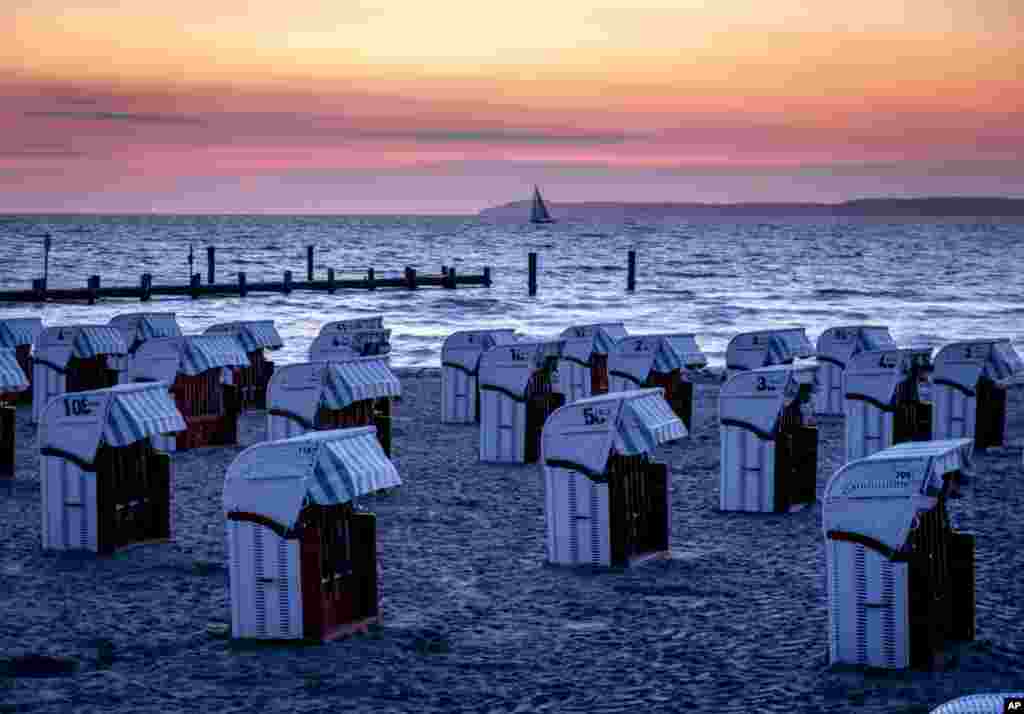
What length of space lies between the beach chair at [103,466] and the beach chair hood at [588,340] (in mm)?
12955

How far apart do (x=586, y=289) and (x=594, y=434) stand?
8158 cm

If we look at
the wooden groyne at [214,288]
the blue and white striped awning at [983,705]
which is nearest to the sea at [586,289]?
the wooden groyne at [214,288]

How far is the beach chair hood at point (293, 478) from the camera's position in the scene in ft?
40.4

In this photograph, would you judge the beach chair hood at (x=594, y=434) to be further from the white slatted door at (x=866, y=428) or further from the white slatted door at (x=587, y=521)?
the white slatted door at (x=866, y=428)

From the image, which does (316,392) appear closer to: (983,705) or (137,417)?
(137,417)

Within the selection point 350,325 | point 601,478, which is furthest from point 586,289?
point 601,478

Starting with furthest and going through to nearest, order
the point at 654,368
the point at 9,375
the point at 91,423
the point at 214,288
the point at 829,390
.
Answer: the point at 214,288
the point at 829,390
the point at 654,368
the point at 9,375
the point at 91,423

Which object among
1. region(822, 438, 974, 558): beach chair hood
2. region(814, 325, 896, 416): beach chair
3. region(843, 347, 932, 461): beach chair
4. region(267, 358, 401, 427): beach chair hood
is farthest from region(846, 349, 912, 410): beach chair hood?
region(822, 438, 974, 558): beach chair hood

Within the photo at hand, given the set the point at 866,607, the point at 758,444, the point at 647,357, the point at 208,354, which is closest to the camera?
the point at 866,607

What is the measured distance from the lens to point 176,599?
14.2 metres

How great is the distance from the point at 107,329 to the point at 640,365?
388 inches

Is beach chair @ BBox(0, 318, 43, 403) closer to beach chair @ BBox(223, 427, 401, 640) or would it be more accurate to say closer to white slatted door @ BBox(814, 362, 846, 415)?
white slatted door @ BBox(814, 362, 846, 415)

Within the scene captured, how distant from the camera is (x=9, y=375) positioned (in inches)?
843

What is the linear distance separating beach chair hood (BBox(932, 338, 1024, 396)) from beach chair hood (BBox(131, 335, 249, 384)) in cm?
1094
